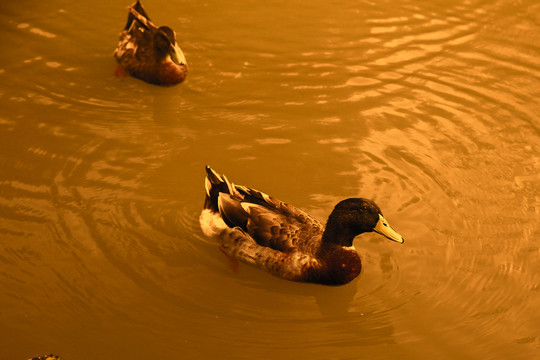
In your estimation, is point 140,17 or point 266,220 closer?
point 266,220

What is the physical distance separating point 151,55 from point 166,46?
0.17m

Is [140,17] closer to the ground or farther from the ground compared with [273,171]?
farther from the ground

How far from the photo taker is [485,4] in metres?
8.18

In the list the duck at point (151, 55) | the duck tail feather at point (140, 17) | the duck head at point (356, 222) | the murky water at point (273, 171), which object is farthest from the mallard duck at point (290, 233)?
the duck tail feather at point (140, 17)

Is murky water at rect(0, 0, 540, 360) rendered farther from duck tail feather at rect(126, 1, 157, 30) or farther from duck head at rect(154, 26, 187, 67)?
duck tail feather at rect(126, 1, 157, 30)

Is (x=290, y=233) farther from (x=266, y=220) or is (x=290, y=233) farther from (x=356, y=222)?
(x=356, y=222)

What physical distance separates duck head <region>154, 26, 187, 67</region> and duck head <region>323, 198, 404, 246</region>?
268cm

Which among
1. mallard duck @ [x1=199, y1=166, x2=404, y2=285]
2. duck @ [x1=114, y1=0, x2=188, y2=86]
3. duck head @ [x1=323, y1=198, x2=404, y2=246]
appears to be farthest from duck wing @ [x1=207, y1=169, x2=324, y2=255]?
duck @ [x1=114, y1=0, x2=188, y2=86]

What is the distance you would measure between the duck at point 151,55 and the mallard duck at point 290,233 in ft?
6.61

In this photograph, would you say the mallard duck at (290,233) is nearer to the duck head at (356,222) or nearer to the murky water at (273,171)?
the duck head at (356,222)

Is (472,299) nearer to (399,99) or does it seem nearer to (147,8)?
(399,99)

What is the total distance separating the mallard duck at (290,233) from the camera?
4.35m

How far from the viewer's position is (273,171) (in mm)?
5453

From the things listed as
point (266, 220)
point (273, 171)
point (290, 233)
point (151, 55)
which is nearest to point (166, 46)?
point (151, 55)
